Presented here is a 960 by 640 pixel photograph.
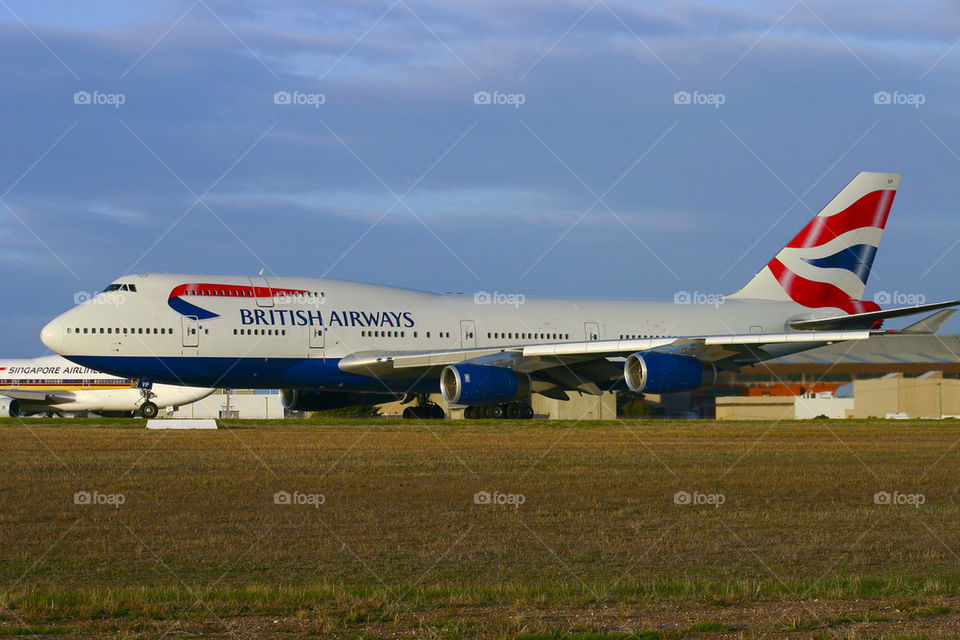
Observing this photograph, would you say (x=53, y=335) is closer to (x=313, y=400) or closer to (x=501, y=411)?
Result: (x=313, y=400)

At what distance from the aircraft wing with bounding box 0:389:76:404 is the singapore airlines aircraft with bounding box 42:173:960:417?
1158 inches

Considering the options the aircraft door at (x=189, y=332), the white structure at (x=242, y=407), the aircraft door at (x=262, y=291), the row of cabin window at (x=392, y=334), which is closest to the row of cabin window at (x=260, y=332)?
the aircraft door at (x=262, y=291)

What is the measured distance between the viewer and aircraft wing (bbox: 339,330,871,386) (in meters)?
32.7

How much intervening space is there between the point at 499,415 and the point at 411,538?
2566 centimetres

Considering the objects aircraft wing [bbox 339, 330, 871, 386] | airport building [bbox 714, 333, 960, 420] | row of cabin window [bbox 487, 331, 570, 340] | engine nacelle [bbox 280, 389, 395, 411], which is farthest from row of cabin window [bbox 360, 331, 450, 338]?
airport building [bbox 714, 333, 960, 420]

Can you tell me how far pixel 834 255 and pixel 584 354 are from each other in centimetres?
1237

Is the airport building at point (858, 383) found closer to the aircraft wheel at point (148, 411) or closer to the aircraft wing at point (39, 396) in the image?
the aircraft wheel at point (148, 411)

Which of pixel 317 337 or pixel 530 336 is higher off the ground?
pixel 530 336

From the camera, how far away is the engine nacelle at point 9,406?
57.1 meters

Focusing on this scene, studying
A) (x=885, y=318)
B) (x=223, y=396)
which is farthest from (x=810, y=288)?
(x=223, y=396)

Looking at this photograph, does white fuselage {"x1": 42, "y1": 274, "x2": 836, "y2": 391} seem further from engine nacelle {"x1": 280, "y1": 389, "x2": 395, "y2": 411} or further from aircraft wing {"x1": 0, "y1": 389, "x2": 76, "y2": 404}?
aircraft wing {"x1": 0, "y1": 389, "x2": 76, "y2": 404}

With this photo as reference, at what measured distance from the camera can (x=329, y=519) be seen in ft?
39.0

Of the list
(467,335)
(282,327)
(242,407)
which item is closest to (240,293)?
(282,327)

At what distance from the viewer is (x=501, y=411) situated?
120ft
